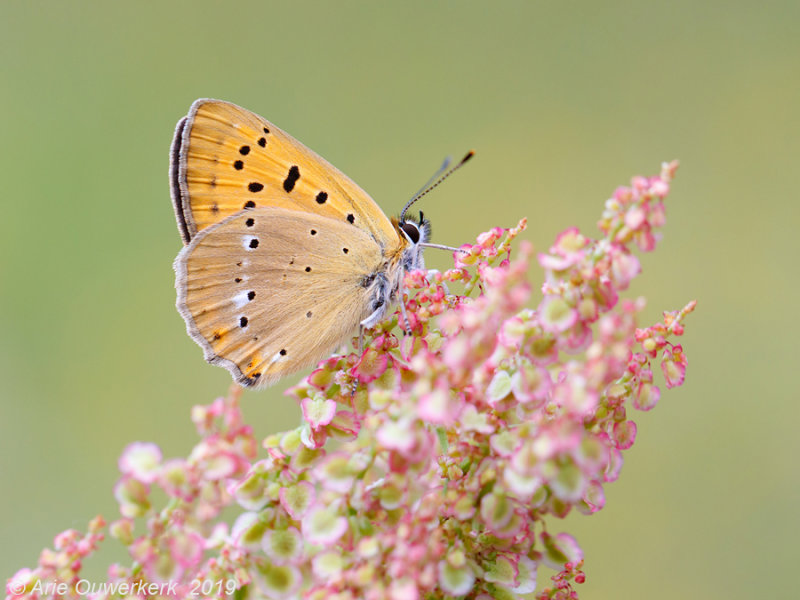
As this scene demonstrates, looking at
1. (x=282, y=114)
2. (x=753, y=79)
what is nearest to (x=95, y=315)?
(x=282, y=114)

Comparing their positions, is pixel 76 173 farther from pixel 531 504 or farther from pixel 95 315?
pixel 531 504

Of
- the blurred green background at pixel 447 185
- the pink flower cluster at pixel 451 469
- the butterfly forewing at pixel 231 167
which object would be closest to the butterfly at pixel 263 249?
the butterfly forewing at pixel 231 167

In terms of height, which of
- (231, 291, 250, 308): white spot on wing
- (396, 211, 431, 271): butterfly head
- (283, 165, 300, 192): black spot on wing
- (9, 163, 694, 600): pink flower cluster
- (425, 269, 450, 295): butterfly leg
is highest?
(283, 165, 300, 192): black spot on wing

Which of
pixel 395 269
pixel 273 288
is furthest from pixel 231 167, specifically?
pixel 395 269

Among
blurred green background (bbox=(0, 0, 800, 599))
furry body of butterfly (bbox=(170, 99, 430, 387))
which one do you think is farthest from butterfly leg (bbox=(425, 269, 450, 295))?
blurred green background (bbox=(0, 0, 800, 599))

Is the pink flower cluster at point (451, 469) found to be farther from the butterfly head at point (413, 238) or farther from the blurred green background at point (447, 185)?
the blurred green background at point (447, 185)

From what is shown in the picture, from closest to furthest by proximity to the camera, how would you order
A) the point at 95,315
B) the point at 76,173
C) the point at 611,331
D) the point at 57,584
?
the point at 611,331
the point at 57,584
the point at 95,315
the point at 76,173

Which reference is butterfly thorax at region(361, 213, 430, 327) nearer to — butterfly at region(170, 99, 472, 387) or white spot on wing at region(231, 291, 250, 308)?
butterfly at region(170, 99, 472, 387)
